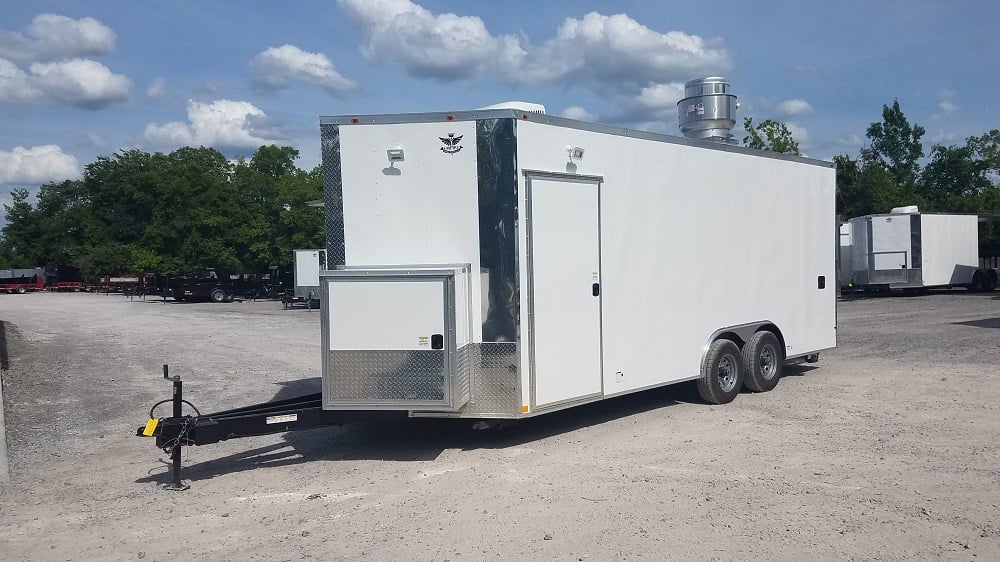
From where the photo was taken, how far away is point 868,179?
43062 millimetres

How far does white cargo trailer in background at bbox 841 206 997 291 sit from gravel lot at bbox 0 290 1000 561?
17.5 metres

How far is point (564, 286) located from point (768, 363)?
12.9 ft

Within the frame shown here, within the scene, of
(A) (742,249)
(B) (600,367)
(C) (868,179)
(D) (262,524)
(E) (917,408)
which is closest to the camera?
(D) (262,524)

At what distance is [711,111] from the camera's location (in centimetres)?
1071

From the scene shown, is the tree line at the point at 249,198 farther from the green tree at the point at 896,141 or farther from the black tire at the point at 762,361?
the black tire at the point at 762,361

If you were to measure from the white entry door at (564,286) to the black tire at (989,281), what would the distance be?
92.3 feet

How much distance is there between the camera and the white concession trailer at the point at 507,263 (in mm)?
6863

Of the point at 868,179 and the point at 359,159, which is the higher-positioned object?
the point at 868,179

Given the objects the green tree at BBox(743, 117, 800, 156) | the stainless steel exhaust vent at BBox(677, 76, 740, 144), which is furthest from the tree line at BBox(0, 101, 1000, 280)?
the stainless steel exhaust vent at BBox(677, 76, 740, 144)

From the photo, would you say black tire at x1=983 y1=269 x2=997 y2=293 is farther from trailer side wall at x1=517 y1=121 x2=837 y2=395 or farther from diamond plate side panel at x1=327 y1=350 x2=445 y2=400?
diamond plate side panel at x1=327 y1=350 x2=445 y2=400

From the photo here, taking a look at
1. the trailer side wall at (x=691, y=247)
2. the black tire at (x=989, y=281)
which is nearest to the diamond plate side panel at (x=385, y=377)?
the trailer side wall at (x=691, y=247)

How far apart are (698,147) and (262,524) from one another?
20.3ft

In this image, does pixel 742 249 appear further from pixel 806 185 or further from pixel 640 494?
pixel 640 494

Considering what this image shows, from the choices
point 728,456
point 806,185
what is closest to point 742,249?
point 806,185
